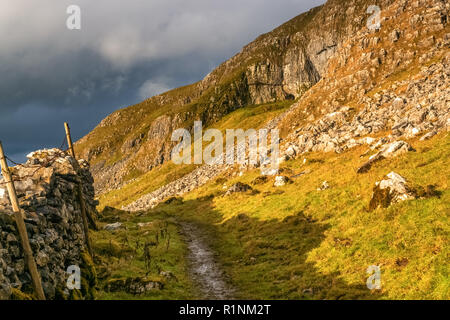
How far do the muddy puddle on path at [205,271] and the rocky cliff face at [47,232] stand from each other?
784cm

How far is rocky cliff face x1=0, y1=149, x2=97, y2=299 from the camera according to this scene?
15.3 m

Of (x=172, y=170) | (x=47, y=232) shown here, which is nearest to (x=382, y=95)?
(x=47, y=232)

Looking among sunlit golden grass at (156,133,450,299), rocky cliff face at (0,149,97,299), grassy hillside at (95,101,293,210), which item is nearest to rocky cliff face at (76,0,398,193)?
grassy hillside at (95,101,293,210)

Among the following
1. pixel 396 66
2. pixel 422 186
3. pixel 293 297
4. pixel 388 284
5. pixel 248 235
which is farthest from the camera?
pixel 396 66

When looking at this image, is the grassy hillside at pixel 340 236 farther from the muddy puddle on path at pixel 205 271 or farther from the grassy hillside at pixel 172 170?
the grassy hillside at pixel 172 170

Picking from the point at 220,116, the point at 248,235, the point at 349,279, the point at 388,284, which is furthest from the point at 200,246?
the point at 220,116

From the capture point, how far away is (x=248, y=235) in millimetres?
34562

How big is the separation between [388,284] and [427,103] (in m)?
41.4

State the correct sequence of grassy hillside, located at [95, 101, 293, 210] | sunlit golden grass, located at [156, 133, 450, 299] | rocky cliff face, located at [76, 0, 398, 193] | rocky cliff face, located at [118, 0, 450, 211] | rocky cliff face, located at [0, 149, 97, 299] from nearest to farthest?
1. rocky cliff face, located at [0, 149, 97, 299]
2. sunlit golden grass, located at [156, 133, 450, 299]
3. rocky cliff face, located at [118, 0, 450, 211]
4. grassy hillside, located at [95, 101, 293, 210]
5. rocky cliff face, located at [76, 0, 398, 193]

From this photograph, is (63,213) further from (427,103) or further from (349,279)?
(427,103)

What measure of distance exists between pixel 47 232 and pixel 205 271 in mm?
13017

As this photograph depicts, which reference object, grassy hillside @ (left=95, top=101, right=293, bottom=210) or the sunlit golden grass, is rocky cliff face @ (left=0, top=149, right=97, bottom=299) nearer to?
the sunlit golden grass

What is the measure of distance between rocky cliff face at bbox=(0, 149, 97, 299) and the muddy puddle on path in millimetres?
7838

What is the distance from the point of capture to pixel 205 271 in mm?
27219
